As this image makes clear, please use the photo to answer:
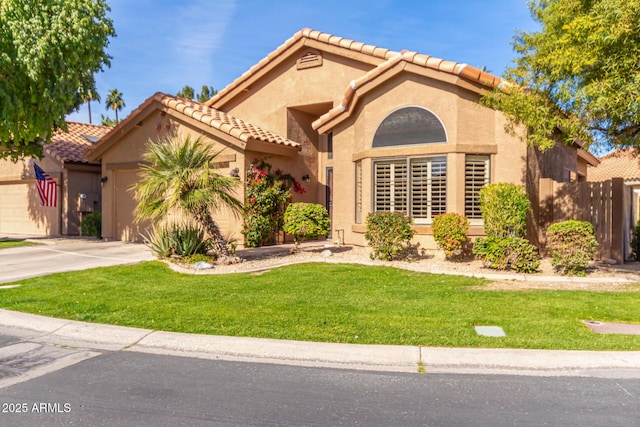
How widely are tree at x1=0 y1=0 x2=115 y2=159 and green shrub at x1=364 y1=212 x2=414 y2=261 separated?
32.5 ft

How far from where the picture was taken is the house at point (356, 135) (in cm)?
1248

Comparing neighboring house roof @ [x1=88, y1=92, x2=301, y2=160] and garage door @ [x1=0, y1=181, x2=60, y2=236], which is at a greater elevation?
neighboring house roof @ [x1=88, y1=92, x2=301, y2=160]

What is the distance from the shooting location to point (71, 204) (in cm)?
2020

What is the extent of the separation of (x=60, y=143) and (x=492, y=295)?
766 inches

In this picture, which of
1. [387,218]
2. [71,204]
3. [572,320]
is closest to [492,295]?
[572,320]

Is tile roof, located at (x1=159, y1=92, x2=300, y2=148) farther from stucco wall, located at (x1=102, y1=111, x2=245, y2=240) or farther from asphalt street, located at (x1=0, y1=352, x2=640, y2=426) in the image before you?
asphalt street, located at (x1=0, y1=352, x2=640, y2=426)

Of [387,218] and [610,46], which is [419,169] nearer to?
[387,218]

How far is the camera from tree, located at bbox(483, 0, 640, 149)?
8266mm

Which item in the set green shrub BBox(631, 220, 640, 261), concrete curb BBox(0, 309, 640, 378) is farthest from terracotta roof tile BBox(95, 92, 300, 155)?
green shrub BBox(631, 220, 640, 261)

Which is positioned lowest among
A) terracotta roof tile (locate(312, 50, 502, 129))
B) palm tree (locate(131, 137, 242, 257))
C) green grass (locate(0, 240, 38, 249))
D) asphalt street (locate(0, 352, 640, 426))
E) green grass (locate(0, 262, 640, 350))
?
asphalt street (locate(0, 352, 640, 426))

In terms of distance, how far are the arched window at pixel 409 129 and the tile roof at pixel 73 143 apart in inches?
459

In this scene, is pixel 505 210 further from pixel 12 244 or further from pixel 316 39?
pixel 12 244

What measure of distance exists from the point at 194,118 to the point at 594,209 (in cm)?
1157

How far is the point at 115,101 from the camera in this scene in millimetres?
58406
